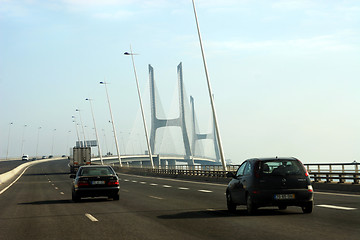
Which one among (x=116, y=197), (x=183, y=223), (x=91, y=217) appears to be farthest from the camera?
(x=116, y=197)

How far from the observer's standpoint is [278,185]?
1485 cm

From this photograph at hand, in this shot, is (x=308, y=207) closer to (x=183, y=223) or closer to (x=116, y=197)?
(x=183, y=223)

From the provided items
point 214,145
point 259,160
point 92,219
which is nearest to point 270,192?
point 259,160

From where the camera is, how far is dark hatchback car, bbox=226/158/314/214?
48.5ft

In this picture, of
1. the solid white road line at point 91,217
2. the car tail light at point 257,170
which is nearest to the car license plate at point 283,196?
the car tail light at point 257,170

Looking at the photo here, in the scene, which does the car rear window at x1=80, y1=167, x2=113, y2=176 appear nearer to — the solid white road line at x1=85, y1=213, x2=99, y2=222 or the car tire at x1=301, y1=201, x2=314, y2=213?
the solid white road line at x1=85, y1=213, x2=99, y2=222

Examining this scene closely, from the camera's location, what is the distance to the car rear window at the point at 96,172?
23.7 meters

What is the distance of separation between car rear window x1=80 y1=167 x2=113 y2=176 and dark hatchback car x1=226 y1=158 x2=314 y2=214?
375 inches

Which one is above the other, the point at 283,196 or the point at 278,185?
the point at 278,185

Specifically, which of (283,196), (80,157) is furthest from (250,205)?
(80,157)

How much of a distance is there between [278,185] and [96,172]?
10.7 m

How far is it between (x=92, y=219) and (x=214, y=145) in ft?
309

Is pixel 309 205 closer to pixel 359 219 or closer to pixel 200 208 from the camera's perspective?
pixel 359 219

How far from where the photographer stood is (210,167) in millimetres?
47219
